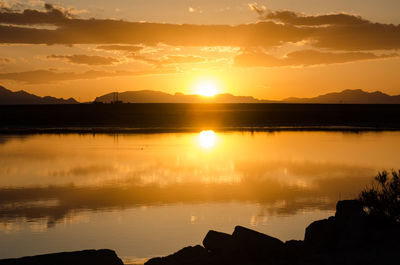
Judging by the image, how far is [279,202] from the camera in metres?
19.3

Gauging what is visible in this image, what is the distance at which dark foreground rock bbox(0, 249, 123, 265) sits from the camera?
437 inches

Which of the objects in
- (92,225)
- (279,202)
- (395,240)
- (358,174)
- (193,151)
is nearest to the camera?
(395,240)

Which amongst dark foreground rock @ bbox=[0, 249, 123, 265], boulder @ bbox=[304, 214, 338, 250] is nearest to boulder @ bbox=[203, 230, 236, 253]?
boulder @ bbox=[304, 214, 338, 250]

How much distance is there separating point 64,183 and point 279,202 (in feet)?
33.9

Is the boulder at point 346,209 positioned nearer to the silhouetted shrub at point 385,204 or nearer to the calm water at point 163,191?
the silhouetted shrub at point 385,204

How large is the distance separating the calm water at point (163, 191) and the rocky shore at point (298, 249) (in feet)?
5.13

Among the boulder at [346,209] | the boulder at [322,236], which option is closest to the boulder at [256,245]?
the boulder at [322,236]

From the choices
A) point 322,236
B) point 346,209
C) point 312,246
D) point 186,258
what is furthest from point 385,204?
point 186,258

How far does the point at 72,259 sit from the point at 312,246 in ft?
19.5

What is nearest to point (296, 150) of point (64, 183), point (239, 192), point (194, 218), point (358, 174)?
point (358, 174)

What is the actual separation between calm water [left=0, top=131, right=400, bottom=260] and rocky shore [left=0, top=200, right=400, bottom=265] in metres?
1.56

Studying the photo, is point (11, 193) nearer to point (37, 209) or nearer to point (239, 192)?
point (37, 209)

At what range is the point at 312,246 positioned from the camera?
12.8 metres

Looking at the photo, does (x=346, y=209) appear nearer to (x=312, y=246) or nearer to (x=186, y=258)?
(x=312, y=246)
